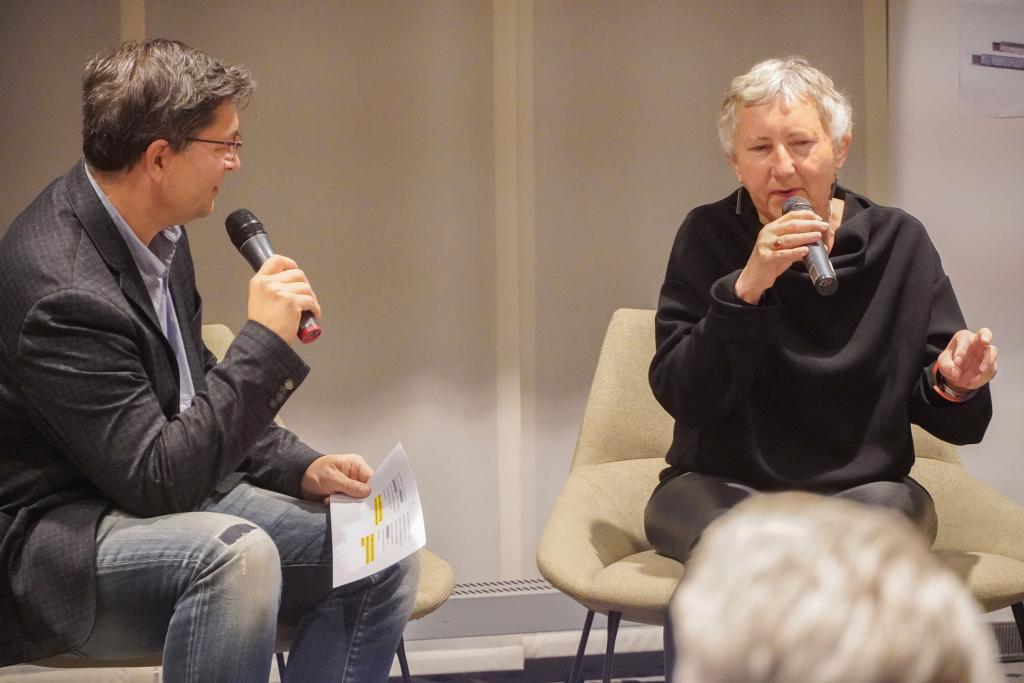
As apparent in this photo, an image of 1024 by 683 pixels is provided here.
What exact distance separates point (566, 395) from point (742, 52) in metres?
1.11

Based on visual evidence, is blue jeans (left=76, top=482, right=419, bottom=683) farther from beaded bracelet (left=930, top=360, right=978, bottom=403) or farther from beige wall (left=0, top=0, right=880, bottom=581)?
beige wall (left=0, top=0, right=880, bottom=581)

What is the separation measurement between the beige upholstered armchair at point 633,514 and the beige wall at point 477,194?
0.63 meters

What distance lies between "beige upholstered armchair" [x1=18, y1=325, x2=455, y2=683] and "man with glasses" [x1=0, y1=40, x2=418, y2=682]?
0.55ft

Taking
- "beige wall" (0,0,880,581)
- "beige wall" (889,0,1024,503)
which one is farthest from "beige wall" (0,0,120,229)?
"beige wall" (889,0,1024,503)

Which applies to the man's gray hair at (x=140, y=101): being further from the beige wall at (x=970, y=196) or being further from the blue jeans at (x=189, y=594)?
the beige wall at (x=970, y=196)

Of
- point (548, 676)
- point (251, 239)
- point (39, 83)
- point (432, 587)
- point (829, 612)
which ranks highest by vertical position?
point (39, 83)

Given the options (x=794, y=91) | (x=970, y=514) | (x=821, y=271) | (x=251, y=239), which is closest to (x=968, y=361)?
(x=821, y=271)

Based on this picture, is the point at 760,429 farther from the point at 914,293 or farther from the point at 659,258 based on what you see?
the point at 659,258

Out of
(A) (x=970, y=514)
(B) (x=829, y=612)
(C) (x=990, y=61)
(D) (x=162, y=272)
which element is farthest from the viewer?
(C) (x=990, y=61)

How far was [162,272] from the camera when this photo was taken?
5.98 ft

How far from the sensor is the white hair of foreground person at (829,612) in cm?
52

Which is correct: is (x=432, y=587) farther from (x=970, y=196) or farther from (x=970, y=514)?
(x=970, y=196)

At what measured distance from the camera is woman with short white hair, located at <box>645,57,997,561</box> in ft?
6.93

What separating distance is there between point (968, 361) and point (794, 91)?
23.7 inches
